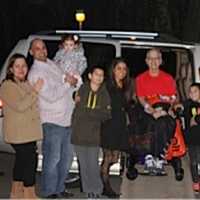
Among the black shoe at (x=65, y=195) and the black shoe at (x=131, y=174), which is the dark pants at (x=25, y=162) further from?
the black shoe at (x=131, y=174)

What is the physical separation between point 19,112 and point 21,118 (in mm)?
73

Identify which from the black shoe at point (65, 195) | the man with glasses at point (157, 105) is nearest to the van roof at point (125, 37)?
the man with glasses at point (157, 105)

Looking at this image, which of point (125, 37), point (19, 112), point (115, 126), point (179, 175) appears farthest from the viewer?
point (125, 37)

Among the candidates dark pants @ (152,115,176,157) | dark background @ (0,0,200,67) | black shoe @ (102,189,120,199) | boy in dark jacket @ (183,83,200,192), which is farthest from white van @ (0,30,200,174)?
dark background @ (0,0,200,67)

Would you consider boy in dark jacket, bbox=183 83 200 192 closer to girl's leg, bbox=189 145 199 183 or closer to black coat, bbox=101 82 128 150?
girl's leg, bbox=189 145 199 183

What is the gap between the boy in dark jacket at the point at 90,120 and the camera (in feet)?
28.2

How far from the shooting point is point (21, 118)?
8.27 metres

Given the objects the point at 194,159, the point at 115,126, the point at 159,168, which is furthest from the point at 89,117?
the point at 194,159

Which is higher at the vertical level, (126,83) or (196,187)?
(126,83)

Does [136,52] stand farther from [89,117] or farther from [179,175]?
[179,175]

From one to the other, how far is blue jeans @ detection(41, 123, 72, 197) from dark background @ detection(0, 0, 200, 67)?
12562 mm

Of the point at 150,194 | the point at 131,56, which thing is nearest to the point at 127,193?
the point at 150,194

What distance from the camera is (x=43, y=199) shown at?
8.74m

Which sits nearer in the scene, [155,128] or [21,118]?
[21,118]
